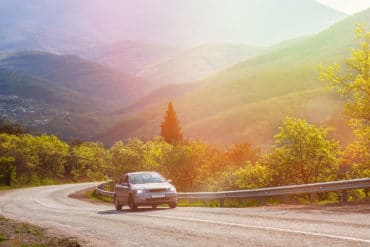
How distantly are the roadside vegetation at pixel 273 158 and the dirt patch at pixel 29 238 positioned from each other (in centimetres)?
1397

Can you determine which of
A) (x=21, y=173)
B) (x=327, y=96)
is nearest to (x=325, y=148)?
(x=21, y=173)

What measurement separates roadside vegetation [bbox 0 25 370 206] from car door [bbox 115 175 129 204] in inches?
335

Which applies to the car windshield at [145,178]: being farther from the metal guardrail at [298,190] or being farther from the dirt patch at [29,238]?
the dirt patch at [29,238]

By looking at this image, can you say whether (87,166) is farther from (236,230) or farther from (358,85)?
(236,230)

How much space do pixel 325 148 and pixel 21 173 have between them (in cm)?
5344

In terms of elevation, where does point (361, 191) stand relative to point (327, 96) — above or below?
below

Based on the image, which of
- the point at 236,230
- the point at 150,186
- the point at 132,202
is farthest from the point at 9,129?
the point at 236,230

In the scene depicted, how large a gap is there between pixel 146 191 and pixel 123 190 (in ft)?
6.30

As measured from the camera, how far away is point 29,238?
1485cm

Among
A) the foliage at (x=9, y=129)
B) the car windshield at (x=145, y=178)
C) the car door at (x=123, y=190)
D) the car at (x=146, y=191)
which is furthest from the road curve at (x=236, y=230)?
the foliage at (x=9, y=129)

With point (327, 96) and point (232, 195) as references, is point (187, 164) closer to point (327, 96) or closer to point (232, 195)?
point (232, 195)

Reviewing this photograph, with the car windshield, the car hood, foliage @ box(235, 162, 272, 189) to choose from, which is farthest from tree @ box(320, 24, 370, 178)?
the car windshield

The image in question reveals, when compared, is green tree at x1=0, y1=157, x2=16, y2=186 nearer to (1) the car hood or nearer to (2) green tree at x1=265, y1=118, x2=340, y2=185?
(2) green tree at x1=265, y1=118, x2=340, y2=185

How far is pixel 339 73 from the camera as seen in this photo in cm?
2456
